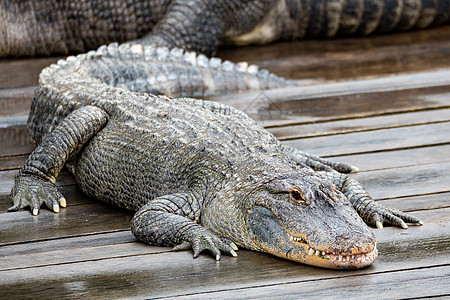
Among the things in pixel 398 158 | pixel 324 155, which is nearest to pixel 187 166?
pixel 324 155

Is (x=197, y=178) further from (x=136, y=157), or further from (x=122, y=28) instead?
(x=122, y=28)

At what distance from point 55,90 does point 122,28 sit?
2281mm

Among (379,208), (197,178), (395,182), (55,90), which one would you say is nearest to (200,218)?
(197,178)

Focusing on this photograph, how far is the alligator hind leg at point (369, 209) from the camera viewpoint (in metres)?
2.99

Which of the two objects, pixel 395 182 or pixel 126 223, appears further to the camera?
pixel 395 182

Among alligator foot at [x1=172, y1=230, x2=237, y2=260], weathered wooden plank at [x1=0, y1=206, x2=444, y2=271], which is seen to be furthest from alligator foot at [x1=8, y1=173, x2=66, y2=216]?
alligator foot at [x1=172, y1=230, x2=237, y2=260]

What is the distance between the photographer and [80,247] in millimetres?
2934

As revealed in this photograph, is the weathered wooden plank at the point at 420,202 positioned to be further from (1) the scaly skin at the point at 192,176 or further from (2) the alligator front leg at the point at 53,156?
(2) the alligator front leg at the point at 53,156

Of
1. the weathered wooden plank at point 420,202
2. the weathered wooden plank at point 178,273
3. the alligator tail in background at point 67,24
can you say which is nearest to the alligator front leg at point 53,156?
the weathered wooden plank at point 178,273

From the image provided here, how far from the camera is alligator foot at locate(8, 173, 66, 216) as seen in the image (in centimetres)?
338

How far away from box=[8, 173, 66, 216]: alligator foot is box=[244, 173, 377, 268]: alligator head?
41.9 inches

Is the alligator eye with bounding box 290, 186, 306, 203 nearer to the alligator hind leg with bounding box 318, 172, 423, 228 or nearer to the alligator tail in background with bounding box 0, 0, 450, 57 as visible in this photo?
the alligator hind leg with bounding box 318, 172, 423, 228

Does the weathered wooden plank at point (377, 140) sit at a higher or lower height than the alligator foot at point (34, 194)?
higher

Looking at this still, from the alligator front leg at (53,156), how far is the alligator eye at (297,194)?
124 centimetres
